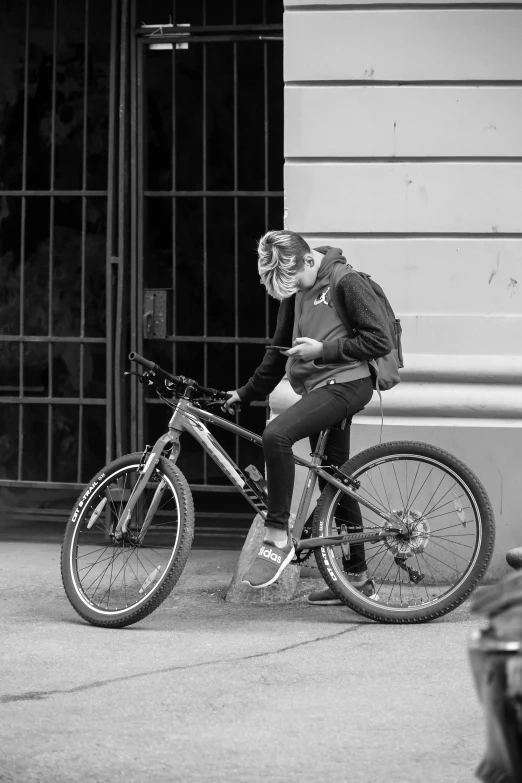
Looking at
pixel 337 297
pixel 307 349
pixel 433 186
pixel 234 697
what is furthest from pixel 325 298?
pixel 234 697

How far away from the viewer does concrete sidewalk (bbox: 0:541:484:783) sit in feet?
11.4

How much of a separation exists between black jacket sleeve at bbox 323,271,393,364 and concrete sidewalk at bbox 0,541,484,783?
121cm

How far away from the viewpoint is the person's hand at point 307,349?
5273mm

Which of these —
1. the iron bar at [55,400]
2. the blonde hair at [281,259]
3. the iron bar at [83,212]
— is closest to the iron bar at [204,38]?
the iron bar at [83,212]

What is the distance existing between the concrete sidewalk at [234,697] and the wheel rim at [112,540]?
0.56 feet

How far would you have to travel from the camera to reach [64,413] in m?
7.80

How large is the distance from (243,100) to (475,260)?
1.91 m

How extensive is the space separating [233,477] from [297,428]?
1.42 feet

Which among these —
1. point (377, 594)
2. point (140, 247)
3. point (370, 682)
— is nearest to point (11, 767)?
point (370, 682)

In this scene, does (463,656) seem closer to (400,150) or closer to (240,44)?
(400,150)

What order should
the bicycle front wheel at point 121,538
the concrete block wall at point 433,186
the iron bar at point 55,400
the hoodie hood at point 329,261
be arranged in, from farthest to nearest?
the iron bar at point 55,400
the concrete block wall at point 433,186
the hoodie hood at point 329,261
the bicycle front wheel at point 121,538

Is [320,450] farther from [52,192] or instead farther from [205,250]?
[52,192]

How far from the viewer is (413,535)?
5453mm

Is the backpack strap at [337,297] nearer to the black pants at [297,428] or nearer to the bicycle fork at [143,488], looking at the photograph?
the black pants at [297,428]
